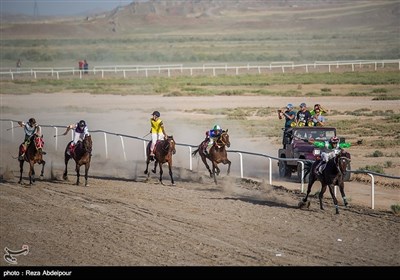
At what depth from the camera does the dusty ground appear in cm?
1478

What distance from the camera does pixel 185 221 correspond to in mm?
18250

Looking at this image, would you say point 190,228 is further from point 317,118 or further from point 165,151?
point 317,118

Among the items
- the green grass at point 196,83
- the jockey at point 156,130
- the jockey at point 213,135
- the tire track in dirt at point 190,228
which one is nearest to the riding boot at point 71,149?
the tire track in dirt at point 190,228

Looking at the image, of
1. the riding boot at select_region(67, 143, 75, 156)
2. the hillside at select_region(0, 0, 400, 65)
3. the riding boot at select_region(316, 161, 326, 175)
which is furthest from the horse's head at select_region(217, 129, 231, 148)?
the hillside at select_region(0, 0, 400, 65)

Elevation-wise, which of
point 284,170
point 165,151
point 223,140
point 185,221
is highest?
point 223,140

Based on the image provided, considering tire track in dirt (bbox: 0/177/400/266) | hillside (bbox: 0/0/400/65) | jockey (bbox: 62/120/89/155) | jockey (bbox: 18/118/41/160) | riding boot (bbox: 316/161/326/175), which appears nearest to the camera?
tire track in dirt (bbox: 0/177/400/266)

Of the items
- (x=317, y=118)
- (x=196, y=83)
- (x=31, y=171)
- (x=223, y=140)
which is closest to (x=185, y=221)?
(x=223, y=140)

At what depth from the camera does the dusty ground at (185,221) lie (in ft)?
48.5

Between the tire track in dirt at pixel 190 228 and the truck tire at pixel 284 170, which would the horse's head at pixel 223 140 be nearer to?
the tire track in dirt at pixel 190 228

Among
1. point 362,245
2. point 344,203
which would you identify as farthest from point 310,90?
point 362,245

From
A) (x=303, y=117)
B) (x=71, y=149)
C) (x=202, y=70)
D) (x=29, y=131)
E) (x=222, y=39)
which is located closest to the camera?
(x=29, y=131)

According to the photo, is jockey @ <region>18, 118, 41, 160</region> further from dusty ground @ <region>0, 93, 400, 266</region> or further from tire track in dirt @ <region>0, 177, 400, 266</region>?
tire track in dirt @ <region>0, 177, 400, 266</region>

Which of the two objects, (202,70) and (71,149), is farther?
(202,70)
